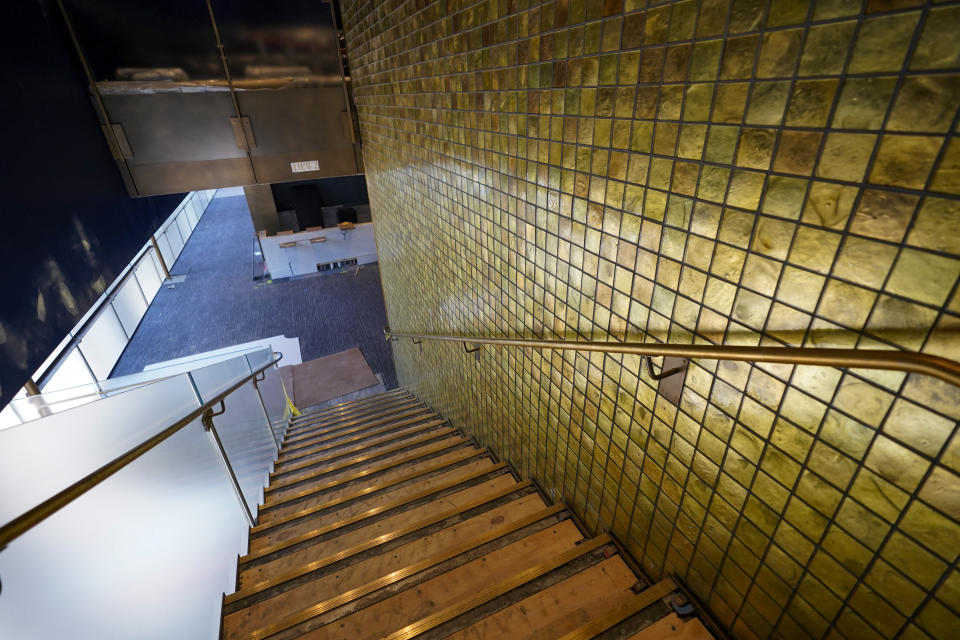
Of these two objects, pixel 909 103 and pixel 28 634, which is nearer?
pixel 909 103

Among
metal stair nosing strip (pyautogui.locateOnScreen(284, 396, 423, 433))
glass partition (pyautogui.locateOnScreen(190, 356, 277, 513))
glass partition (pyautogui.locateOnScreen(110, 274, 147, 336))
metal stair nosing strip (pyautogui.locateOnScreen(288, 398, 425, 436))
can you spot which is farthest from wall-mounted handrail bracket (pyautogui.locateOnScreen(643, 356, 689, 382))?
glass partition (pyautogui.locateOnScreen(110, 274, 147, 336))

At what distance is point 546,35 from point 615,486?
1755 mm

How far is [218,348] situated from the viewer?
8.62 metres

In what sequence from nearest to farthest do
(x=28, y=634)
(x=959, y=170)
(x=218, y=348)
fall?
1. (x=959, y=170)
2. (x=28, y=634)
3. (x=218, y=348)

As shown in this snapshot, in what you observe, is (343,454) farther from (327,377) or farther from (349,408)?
(327,377)

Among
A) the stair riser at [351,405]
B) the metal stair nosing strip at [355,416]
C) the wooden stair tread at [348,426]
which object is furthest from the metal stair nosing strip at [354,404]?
the wooden stair tread at [348,426]

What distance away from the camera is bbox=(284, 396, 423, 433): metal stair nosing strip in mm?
5434

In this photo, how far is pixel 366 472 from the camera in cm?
325

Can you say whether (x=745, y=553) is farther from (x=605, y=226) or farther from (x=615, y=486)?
(x=605, y=226)

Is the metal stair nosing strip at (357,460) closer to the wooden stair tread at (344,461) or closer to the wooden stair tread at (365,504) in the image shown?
the wooden stair tread at (344,461)

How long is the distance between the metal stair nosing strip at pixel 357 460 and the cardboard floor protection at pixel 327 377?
385 centimetres

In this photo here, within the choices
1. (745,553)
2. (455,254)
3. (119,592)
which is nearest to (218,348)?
(455,254)

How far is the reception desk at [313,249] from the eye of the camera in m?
11.0

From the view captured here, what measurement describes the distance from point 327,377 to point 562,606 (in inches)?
266
